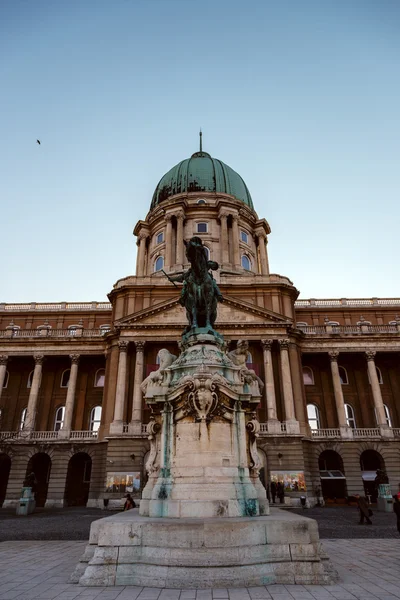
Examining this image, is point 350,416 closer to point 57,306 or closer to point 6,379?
point 57,306

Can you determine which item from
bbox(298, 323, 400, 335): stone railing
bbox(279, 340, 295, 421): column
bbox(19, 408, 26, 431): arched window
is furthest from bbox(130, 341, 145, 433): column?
bbox(298, 323, 400, 335): stone railing

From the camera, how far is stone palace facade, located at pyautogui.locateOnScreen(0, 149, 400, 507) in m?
33.3

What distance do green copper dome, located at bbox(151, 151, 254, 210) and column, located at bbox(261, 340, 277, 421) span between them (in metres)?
25.3

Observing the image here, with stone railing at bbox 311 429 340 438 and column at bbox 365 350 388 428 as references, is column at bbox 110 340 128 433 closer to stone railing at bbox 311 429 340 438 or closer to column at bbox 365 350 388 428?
stone railing at bbox 311 429 340 438

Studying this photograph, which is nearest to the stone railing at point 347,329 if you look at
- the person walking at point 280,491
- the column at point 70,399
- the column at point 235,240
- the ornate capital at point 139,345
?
the column at point 235,240

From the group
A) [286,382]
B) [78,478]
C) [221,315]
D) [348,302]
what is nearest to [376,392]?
[286,382]

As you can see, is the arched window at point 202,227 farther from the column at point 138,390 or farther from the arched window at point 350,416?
the arched window at point 350,416

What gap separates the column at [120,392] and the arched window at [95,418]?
695cm

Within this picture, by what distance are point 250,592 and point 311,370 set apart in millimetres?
37121

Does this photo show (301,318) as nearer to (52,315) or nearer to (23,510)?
(52,315)

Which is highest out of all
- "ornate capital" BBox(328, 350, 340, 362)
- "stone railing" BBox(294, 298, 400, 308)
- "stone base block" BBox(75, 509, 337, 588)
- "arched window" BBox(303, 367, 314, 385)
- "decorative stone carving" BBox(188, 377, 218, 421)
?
"stone railing" BBox(294, 298, 400, 308)

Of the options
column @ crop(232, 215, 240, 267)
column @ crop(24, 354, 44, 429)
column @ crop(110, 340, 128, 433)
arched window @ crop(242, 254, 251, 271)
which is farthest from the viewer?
arched window @ crop(242, 254, 251, 271)

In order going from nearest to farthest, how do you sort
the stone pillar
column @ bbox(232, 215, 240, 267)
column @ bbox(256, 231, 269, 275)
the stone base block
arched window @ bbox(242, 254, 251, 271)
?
the stone base block
the stone pillar
column @ bbox(232, 215, 240, 267)
arched window @ bbox(242, 254, 251, 271)
column @ bbox(256, 231, 269, 275)

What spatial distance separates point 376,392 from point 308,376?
6.63 metres
